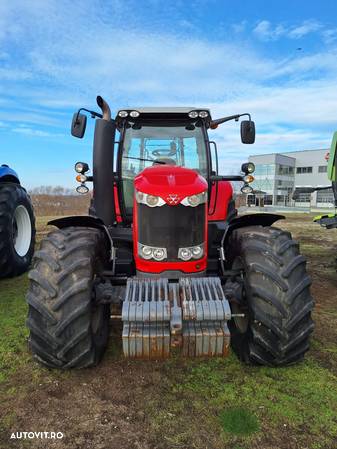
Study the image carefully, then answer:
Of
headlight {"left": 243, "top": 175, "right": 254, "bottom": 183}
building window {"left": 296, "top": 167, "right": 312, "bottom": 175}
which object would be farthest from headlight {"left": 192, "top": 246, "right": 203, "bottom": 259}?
building window {"left": 296, "top": 167, "right": 312, "bottom": 175}

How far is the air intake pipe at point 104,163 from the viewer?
344 cm

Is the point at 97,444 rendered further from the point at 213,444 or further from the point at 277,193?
the point at 277,193

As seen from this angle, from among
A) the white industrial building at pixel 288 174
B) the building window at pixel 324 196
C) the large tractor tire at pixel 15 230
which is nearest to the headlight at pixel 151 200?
the large tractor tire at pixel 15 230

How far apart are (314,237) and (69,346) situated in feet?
35.3

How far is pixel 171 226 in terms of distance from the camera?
301cm

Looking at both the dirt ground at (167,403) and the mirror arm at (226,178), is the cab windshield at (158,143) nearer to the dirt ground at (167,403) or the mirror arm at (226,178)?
the mirror arm at (226,178)

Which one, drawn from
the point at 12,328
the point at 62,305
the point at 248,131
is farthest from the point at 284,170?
the point at 62,305

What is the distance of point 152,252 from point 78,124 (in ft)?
5.34

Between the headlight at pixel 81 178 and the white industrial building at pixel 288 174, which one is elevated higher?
the headlight at pixel 81 178

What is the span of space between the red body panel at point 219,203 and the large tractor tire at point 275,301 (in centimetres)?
116

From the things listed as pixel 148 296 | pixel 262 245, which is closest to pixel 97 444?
pixel 148 296

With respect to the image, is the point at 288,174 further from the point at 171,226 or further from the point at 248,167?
the point at 171,226

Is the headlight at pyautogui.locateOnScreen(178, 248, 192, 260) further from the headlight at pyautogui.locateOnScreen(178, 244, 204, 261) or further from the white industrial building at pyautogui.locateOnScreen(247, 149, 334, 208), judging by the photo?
the white industrial building at pyautogui.locateOnScreen(247, 149, 334, 208)

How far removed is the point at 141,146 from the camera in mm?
4199
